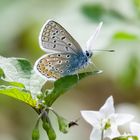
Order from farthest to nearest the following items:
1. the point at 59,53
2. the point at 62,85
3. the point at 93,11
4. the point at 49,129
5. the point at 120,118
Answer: the point at 93,11 < the point at 59,53 < the point at 120,118 < the point at 62,85 < the point at 49,129

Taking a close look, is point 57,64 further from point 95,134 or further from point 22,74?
point 95,134

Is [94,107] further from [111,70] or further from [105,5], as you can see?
[105,5]

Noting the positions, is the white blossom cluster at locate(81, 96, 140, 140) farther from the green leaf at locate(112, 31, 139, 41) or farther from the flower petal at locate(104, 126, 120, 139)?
the green leaf at locate(112, 31, 139, 41)

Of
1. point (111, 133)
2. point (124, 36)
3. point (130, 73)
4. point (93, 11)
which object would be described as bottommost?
point (130, 73)

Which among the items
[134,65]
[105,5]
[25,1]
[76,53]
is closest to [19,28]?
[25,1]

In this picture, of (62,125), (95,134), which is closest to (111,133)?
(95,134)

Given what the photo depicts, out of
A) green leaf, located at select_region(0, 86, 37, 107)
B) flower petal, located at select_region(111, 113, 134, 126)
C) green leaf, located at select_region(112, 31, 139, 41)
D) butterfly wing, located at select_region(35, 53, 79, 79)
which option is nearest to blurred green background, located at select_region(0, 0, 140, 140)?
green leaf, located at select_region(112, 31, 139, 41)

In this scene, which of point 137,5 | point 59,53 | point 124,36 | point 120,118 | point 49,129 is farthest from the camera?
point 137,5
